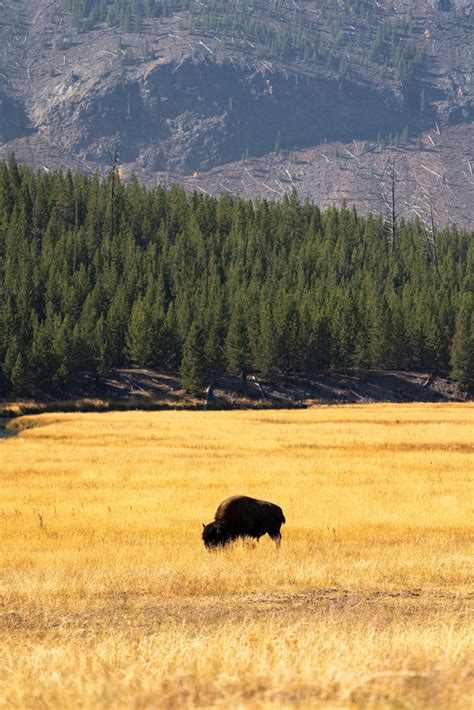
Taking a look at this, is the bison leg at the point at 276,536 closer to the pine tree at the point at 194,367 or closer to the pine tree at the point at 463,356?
the pine tree at the point at 194,367

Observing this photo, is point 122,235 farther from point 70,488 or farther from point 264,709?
point 264,709

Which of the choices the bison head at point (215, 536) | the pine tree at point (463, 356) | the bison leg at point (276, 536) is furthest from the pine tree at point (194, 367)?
the bison head at point (215, 536)

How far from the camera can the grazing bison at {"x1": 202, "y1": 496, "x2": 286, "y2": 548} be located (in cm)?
1945

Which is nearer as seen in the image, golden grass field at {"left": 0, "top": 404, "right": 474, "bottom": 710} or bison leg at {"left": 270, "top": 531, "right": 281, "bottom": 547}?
golden grass field at {"left": 0, "top": 404, "right": 474, "bottom": 710}

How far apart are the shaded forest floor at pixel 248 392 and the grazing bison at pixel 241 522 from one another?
74.5 metres

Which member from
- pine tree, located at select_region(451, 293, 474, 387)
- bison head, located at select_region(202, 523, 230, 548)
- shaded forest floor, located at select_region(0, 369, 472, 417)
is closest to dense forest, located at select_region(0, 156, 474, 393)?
pine tree, located at select_region(451, 293, 474, 387)

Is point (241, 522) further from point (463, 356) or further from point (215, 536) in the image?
point (463, 356)

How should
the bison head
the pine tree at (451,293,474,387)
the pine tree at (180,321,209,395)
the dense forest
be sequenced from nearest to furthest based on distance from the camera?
the bison head < the pine tree at (180,321,209,395) < the dense forest < the pine tree at (451,293,474,387)

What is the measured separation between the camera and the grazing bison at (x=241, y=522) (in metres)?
19.5

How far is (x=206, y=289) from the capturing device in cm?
14612

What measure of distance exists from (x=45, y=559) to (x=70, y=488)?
43.8 feet

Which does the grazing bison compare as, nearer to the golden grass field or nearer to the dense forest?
the golden grass field

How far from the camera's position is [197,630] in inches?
449

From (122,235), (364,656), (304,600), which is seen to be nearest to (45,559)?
(304,600)
